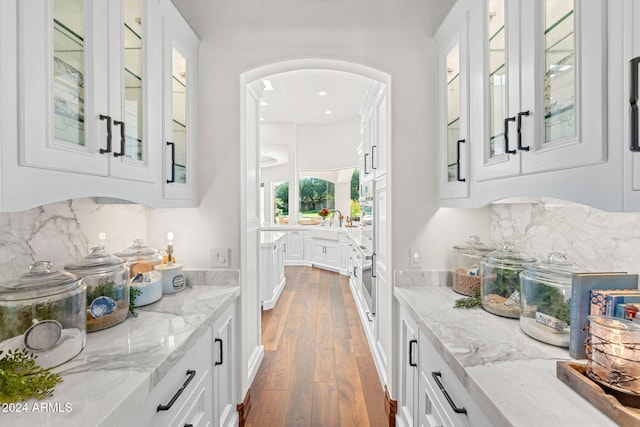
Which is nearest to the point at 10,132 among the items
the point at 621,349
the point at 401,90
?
the point at 621,349

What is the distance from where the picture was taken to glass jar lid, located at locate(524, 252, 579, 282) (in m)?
1.15

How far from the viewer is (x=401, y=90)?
1907 millimetres

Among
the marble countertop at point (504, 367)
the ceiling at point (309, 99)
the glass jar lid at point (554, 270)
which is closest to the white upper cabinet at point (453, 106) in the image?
the glass jar lid at point (554, 270)

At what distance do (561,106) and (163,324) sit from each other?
1.71 meters

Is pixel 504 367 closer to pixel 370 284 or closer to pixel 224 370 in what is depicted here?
pixel 224 370

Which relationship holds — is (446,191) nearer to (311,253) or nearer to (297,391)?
(297,391)

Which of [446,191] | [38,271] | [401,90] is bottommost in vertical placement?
[38,271]

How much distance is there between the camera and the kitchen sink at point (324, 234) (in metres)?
6.38

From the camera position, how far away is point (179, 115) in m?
1.74

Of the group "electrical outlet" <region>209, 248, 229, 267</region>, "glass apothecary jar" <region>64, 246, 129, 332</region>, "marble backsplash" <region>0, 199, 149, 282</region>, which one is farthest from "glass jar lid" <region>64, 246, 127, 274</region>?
"electrical outlet" <region>209, 248, 229, 267</region>

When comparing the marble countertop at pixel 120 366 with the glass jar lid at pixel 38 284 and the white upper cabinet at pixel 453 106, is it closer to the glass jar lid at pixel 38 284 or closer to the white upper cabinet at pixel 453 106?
the glass jar lid at pixel 38 284

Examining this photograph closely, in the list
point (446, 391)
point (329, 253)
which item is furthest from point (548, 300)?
point (329, 253)

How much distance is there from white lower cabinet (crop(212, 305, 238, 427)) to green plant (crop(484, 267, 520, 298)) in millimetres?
1416

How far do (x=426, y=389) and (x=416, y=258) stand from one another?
74 cm
